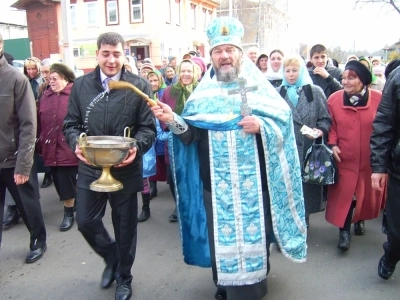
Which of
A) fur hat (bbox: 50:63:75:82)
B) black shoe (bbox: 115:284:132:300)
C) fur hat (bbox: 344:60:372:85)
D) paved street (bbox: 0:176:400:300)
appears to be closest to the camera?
black shoe (bbox: 115:284:132:300)

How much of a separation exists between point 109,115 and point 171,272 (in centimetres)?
157

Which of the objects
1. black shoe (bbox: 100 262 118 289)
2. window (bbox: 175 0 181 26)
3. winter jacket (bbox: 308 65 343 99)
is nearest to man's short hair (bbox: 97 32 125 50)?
black shoe (bbox: 100 262 118 289)

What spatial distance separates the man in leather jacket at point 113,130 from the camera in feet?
9.81

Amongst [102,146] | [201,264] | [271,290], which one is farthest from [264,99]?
[271,290]

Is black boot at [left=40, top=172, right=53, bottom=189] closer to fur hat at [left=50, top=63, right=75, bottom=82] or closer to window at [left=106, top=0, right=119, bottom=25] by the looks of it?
fur hat at [left=50, top=63, right=75, bottom=82]

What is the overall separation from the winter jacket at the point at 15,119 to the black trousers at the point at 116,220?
2.49 ft

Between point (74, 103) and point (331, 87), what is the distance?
3267 mm

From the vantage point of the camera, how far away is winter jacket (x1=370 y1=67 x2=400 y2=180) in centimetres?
308

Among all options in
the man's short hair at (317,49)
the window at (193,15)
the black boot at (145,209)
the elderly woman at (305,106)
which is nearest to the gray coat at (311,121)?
the elderly woman at (305,106)

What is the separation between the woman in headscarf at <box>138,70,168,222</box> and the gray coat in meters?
1.54

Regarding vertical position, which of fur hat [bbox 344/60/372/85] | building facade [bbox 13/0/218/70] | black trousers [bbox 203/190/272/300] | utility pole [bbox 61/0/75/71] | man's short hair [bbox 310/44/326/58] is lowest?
black trousers [bbox 203/190/272/300]

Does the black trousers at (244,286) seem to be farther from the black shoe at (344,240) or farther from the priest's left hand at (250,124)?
the black shoe at (344,240)

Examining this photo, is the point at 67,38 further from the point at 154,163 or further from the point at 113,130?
the point at 113,130

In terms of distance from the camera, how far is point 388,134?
124 inches
